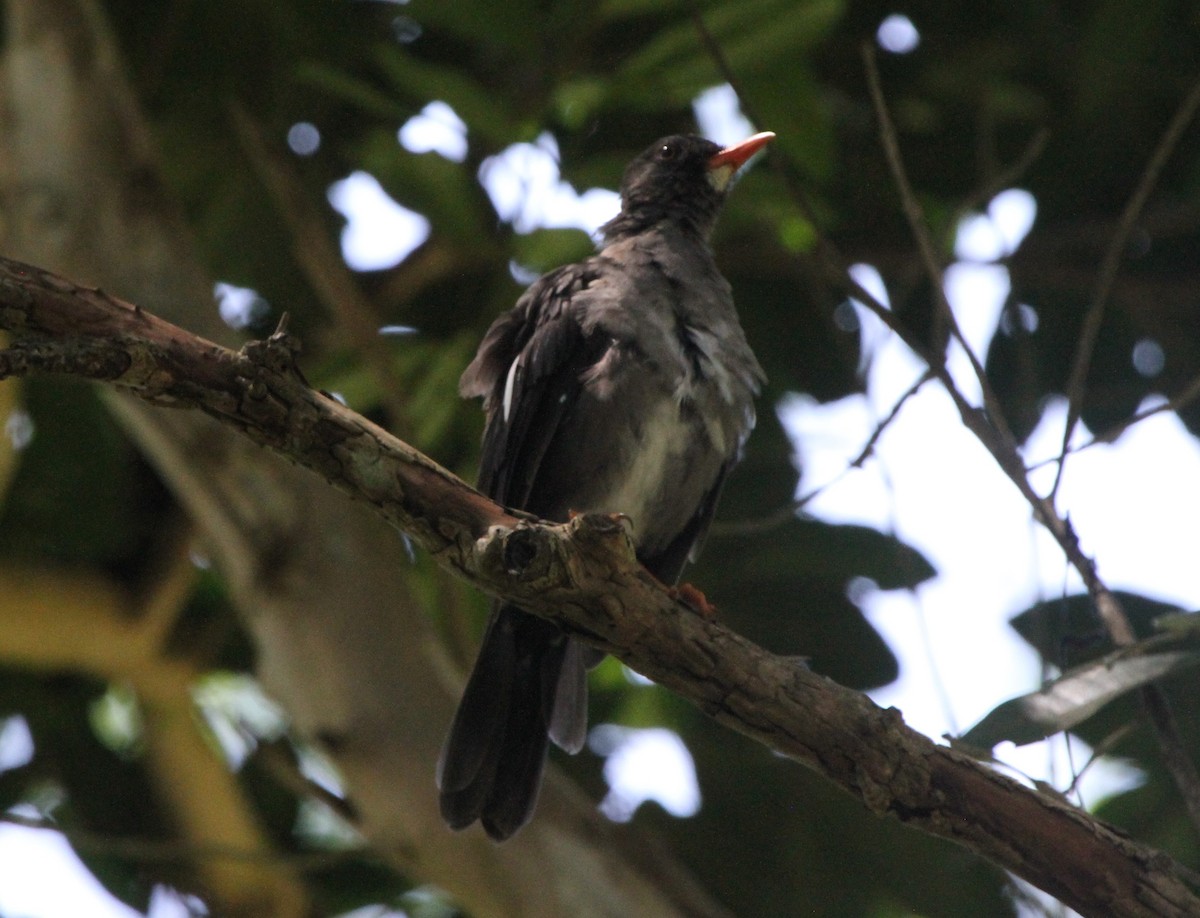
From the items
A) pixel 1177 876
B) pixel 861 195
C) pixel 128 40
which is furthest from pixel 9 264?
pixel 861 195

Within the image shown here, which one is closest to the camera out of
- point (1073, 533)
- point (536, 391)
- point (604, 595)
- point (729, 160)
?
point (604, 595)

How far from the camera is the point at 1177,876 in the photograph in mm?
2621

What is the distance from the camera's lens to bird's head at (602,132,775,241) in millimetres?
4742

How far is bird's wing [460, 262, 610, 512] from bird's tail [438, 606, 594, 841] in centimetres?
38

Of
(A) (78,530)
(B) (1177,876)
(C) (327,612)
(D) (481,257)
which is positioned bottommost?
(B) (1177,876)

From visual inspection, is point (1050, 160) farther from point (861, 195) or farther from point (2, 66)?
point (2, 66)

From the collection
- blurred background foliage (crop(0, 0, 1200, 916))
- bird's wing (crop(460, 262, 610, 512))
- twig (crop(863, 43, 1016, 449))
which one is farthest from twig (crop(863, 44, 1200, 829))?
bird's wing (crop(460, 262, 610, 512))

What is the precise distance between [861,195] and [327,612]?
2.63 meters

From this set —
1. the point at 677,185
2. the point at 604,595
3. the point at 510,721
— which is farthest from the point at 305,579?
the point at 677,185

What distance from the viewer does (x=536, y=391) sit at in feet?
13.0

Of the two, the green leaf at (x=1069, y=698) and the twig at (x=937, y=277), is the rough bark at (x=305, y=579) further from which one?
the twig at (x=937, y=277)

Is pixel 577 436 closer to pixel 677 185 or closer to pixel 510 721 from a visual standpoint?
pixel 510 721

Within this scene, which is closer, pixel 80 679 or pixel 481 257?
pixel 481 257

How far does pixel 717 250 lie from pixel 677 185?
0.74 m
